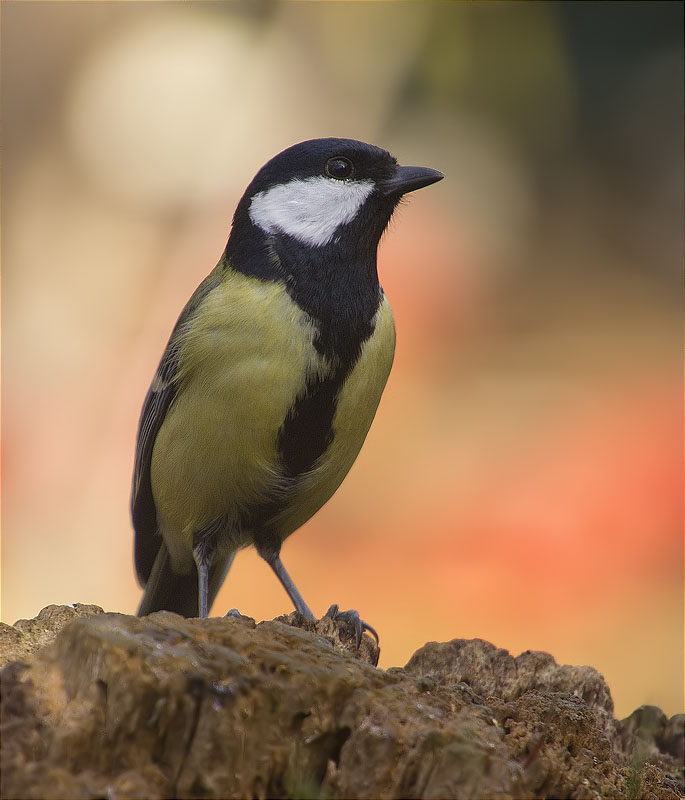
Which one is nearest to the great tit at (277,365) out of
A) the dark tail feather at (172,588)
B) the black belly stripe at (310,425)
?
the black belly stripe at (310,425)

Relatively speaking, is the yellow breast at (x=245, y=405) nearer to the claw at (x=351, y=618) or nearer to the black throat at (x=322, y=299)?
the black throat at (x=322, y=299)

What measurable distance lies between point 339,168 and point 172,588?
1410mm

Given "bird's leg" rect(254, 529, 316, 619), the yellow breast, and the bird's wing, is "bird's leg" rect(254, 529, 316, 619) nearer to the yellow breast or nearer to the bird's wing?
the yellow breast

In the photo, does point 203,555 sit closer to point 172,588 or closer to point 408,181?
point 172,588

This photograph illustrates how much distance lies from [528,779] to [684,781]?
0.92 metres

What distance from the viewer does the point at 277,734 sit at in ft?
4.41

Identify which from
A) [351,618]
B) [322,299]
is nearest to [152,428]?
[322,299]

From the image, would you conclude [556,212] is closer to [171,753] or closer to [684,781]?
[684,781]

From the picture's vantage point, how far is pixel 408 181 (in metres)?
2.61

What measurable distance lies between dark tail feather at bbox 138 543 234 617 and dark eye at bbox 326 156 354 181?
120 centimetres

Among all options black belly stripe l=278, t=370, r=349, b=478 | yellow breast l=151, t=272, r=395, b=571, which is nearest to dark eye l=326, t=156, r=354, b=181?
yellow breast l=151, t=272, r=395, b=571

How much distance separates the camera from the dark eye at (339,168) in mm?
2594

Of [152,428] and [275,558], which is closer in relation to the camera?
[152,428]

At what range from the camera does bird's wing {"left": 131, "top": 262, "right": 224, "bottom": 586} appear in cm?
260
